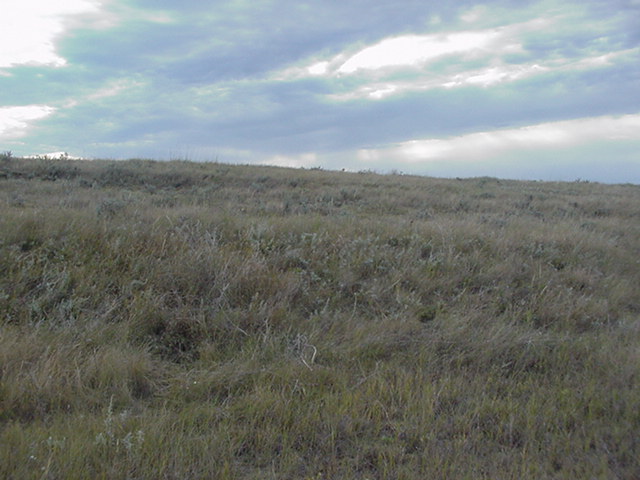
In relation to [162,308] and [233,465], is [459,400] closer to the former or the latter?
[233,465]

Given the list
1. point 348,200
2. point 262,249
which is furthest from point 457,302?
point 348,200

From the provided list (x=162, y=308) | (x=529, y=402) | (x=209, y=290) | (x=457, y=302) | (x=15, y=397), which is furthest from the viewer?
(x=457, y=302)

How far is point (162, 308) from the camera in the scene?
461 cm

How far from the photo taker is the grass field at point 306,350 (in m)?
2.87

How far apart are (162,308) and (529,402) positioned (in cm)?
341

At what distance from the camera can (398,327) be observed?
15.5 feet

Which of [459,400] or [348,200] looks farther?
[348,200]

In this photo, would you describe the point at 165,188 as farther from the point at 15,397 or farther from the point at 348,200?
the point at 15,397

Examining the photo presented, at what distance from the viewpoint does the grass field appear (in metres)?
2.87

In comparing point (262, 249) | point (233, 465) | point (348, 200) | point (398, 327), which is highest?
point (348, 200)

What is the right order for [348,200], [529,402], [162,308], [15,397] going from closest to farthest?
[15,397], [529,402], [162,308], [348,200]

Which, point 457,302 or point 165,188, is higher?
point 165,188

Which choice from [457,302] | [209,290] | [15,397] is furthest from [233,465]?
[457,302]

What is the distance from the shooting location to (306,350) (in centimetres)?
421
